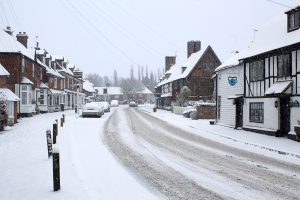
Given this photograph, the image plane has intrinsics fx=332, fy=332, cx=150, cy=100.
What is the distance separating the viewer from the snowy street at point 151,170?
320 inches

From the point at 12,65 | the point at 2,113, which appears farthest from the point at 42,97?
the point at 2,113

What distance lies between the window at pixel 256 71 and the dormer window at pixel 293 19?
314 centimetres

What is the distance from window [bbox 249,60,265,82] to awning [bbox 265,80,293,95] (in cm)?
220

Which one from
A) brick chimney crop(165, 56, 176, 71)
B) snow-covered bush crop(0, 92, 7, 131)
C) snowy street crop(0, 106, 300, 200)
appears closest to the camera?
snowy street crop(0, 106, 300, 200)

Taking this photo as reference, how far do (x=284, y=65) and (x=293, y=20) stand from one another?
295 centimetres

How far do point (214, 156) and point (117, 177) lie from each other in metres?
5.27

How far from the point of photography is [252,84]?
24.5 metres

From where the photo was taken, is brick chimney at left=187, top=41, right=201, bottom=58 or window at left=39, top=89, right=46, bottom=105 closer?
window at left=39, top=89, right=46, bottom=105

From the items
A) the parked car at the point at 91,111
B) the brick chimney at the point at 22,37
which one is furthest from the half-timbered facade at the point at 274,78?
the brick chimney at the point at 22,37

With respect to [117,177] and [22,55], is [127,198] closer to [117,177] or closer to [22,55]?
[117,177]

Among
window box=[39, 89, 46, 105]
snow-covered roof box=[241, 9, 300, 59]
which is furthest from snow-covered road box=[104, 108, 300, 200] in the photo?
window box=[39, 89, 46, 105]

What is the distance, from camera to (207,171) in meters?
10.6

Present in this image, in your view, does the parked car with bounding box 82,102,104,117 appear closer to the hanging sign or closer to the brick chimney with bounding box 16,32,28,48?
the brick chimney with bounding box 16,32,28,48

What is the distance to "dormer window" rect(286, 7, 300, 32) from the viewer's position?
66.7ft
